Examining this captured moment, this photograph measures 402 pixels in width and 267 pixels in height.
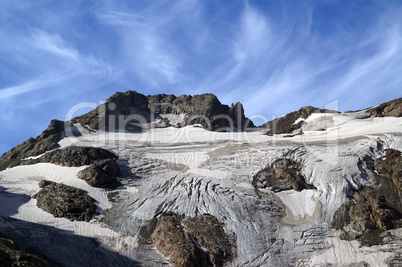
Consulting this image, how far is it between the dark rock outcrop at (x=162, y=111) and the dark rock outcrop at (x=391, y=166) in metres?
27.4

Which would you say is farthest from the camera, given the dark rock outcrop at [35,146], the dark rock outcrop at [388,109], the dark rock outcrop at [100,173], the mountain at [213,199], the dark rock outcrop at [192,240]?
the dark rock outcrop at [35,146]

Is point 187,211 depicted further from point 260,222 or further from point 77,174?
point 77,174

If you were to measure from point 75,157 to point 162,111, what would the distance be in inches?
1000

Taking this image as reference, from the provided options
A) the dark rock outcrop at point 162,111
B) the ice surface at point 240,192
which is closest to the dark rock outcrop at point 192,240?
the ice surface at point 240,192

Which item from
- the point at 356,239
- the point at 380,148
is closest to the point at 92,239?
the point at 356,239

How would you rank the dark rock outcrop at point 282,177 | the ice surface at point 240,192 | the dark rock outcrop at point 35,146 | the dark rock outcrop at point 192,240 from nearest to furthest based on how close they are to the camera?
1. the dark rock outcrop at point 192,240
2. the ice surface at point 240,192
3. the dark rock outcrop at point 282,177
4. the dark rock outcrop at point 35,146

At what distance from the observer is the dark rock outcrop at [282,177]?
31364mm

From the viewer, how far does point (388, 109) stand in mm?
42906

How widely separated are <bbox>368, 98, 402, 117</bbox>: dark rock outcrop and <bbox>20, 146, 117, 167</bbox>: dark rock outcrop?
34049 mm

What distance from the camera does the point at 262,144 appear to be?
39406mm

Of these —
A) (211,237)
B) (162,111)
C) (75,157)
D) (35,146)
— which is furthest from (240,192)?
(162,111)

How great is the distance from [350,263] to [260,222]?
7.15 m

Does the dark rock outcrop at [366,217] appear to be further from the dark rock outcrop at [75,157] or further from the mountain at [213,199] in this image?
the dark rock outcrop at [75,157]

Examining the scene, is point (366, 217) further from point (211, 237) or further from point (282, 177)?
point (211, 237)
